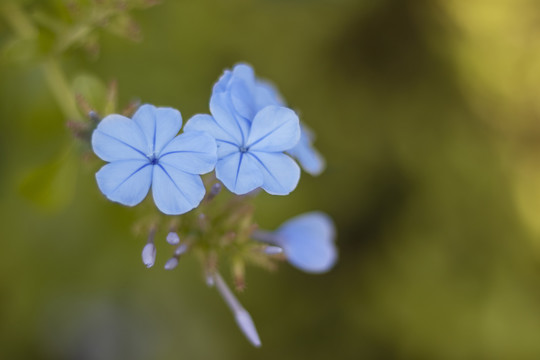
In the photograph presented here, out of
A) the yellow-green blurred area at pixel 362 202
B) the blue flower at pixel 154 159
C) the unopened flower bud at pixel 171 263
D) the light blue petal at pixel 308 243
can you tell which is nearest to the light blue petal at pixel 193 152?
the blue flower at pixel 154 159

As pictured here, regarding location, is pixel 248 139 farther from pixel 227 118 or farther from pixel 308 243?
pixel 308 243

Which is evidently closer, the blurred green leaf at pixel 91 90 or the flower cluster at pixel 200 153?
the flower cluster at pixel 200 153

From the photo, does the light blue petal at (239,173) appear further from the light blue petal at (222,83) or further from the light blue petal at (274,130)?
the light blue petal at (222,83)

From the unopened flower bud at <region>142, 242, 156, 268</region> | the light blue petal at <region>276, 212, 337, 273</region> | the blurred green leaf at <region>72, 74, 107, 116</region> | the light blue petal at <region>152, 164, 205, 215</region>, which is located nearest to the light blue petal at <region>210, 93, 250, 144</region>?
the light blue petal at <region>152, 164, 205, 215</region>

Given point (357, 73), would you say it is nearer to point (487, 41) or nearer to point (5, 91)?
point (487, 41)

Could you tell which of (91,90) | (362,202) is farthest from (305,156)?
(362,202)

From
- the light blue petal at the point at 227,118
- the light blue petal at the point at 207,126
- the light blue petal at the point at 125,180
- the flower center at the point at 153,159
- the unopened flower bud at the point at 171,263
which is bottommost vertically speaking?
the unopened flower bud at the point at 171,263
